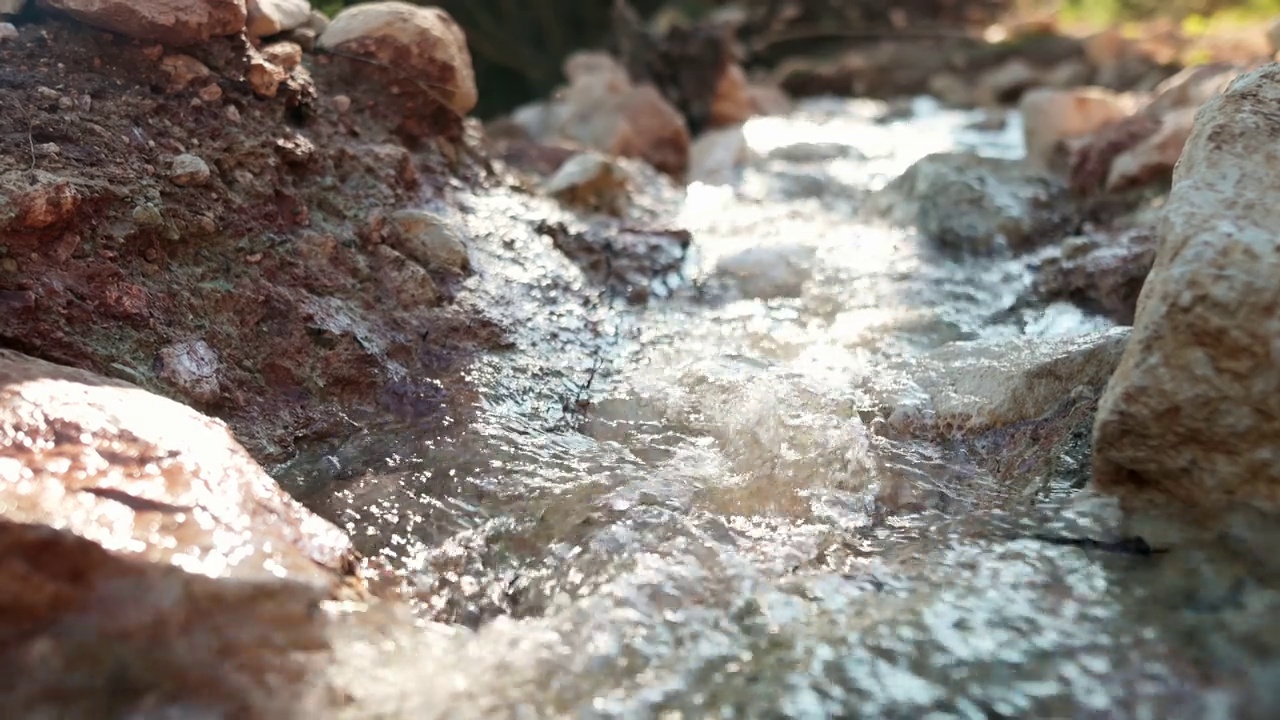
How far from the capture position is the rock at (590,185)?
11.9ft

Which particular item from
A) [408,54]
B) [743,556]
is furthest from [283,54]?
[743,556]

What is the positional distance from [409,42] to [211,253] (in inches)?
53.6

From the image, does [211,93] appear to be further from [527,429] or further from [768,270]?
[768,270]

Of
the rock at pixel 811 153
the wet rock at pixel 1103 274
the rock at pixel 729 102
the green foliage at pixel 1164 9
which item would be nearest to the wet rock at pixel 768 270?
the wet rock at pixel 1103 274

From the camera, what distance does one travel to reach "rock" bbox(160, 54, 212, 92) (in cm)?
243

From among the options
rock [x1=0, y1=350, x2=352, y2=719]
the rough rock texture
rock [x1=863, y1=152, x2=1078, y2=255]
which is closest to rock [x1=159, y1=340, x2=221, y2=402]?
rock [x1=0, y1=350, x2=352, y2=719]

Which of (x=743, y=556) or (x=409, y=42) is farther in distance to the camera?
(x=409, y=42)

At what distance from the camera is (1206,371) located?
4.94ft

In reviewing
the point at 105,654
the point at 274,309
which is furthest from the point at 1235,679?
the point at 274,309

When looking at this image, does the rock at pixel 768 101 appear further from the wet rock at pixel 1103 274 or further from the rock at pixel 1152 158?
the wet rock at pixel 1103 274

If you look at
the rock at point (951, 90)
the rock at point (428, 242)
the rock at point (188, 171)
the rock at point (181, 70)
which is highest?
the rock at point (951, 90)

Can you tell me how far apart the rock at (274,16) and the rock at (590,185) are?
1.11 meters

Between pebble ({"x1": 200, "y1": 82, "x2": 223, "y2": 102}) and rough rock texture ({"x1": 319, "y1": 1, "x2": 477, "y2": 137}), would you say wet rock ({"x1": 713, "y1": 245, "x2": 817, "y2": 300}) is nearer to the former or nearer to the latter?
rough rock texture ({"x1": 319, "y1": 1, "x2": 477, "y2": 137})

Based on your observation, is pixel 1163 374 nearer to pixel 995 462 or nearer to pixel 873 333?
pixel 995 462
